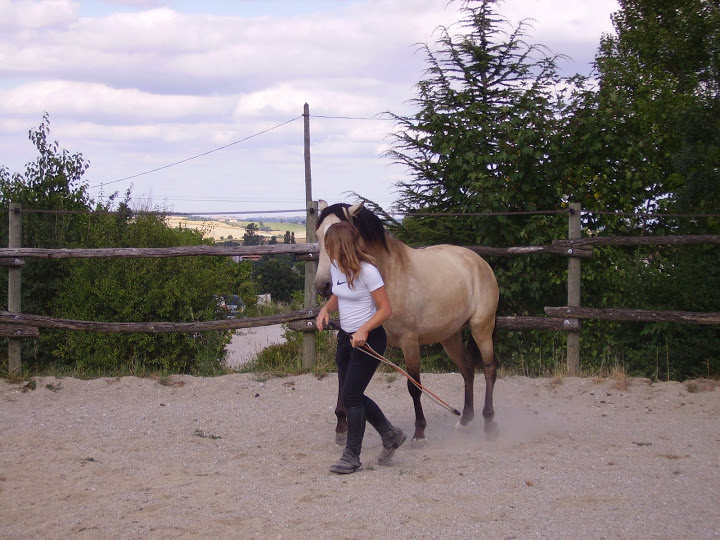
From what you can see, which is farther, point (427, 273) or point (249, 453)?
point (427, 273)

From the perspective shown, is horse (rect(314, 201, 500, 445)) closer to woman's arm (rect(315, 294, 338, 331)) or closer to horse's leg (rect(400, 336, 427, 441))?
horse's leg (rect(400, 336, 427, 441))

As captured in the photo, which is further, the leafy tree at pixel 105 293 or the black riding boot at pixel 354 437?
the leafy tree at pixel 105 293

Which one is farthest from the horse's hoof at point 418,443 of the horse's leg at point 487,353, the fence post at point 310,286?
the fence post at point 310,286

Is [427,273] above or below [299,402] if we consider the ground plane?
above

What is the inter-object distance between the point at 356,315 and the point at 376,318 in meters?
0.20

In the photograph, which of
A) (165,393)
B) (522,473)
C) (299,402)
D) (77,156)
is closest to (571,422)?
(522,473)

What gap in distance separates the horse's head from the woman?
3.6 inches

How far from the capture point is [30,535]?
11.6 ft

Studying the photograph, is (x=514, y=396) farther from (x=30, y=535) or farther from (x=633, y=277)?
(x=30, y=535)

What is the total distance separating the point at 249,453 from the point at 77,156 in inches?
249

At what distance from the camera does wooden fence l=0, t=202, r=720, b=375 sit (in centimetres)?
750

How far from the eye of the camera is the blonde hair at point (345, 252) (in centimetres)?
455

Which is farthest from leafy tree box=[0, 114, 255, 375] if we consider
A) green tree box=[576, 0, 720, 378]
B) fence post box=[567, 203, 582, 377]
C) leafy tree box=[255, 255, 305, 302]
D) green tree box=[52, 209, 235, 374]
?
leafy tree box=[255, 255, 305, 302]

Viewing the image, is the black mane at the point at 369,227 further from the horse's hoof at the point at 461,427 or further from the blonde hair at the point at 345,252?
the horse's hoof at the point at 461,427
